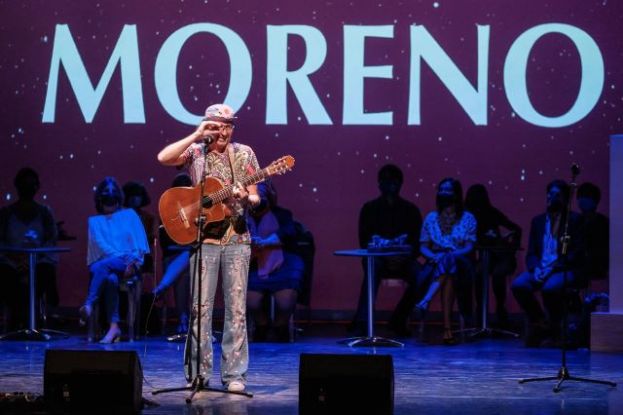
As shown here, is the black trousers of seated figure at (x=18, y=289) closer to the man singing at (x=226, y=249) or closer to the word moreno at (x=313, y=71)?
the word moreno at (x=313, y=71)

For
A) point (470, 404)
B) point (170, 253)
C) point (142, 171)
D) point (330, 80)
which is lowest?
point (470, 404)

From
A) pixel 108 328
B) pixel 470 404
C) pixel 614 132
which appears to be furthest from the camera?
pixel 614 132

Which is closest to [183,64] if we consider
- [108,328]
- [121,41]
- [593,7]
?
[121,41]

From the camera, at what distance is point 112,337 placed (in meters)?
9.35

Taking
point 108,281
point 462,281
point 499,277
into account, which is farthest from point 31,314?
point 499,277

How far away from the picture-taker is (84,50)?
11.5 metres

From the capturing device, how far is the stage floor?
6.26 metres

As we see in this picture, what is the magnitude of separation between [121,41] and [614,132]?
509 cm

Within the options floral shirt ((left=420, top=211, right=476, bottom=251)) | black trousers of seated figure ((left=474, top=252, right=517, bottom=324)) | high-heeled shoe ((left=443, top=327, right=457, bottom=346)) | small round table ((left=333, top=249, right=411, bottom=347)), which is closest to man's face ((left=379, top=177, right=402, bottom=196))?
floral shirt ((left=420, top=211, right=476, bottom=251))

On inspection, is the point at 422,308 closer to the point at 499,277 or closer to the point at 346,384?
the point at 499,277

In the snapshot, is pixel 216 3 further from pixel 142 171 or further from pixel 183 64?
pixel 142 171

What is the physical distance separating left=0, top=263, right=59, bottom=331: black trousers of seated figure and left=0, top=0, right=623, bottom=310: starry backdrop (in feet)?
4.98

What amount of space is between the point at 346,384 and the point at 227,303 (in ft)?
3.90

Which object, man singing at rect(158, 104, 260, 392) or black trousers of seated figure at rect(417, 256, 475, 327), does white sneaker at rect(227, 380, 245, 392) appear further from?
black trousers of seated figure at rect(417, 256, 475, 327)
